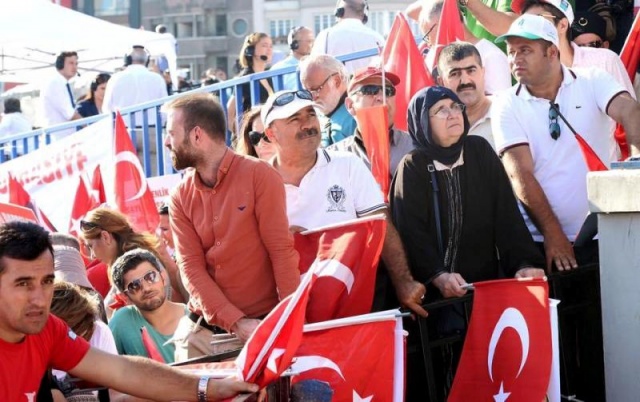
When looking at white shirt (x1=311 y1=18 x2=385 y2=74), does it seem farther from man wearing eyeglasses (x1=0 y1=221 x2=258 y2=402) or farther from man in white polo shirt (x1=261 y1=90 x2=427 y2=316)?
man wearing eyeglasses (x1=0 y1=221 x2=258 y2=402)

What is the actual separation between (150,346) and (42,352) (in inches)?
68.3

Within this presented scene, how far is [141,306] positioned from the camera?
25.1 ft

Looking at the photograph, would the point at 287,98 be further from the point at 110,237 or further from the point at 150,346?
the point at 110,237

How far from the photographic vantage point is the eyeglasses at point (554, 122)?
24.4 ft

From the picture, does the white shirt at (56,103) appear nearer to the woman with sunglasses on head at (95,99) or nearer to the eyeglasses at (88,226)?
the woman with sunglasses on head at (95,99)

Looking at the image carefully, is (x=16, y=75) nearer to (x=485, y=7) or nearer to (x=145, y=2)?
(x=485, y=7)

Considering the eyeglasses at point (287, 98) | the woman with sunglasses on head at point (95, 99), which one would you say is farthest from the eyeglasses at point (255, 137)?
the woman with sunglasses on head at point (95, 99)

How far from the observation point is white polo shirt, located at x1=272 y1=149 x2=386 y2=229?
22.4 feet

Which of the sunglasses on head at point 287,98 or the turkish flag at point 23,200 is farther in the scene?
the turkish flag at point 23,200

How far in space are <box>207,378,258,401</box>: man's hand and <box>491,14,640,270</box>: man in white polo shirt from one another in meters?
2.55

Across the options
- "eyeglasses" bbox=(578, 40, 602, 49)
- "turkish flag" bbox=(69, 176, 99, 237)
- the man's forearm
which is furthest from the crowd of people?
"turkish flag" bbox=(69, 176, 99, 237)

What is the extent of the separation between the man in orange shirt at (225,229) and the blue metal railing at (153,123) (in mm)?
3020

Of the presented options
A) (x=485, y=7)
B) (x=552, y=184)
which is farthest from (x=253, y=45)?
(x=552, y=184)

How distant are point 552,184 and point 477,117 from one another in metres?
0.89
